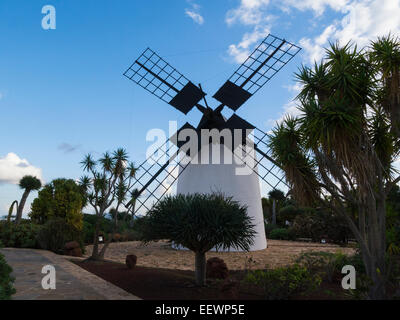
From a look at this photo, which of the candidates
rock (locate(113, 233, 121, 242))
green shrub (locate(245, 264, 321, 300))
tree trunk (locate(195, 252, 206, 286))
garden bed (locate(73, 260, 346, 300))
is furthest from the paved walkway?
rock (locate(113, 233, 121, 242))

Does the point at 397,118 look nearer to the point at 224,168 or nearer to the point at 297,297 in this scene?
the point at 297,297

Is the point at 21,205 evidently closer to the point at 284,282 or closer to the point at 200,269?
the point at 200,269

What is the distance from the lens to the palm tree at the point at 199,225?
7387 millimetres

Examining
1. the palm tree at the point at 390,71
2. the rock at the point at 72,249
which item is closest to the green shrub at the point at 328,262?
the palm tree at the point at 390,71

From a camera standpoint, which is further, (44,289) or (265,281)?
(44,289)

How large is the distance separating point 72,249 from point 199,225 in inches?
457

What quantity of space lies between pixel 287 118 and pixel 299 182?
186cm

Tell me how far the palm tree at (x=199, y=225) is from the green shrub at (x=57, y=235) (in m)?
11.8

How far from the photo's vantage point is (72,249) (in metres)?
16.5

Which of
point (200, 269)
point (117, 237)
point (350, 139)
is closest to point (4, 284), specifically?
point (200, 269)

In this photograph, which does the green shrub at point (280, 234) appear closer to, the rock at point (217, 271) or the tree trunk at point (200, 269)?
the rock at point (217, 271)

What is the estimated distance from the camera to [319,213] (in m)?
24.1

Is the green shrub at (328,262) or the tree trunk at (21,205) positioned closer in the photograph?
the green shrub at (328,262)
